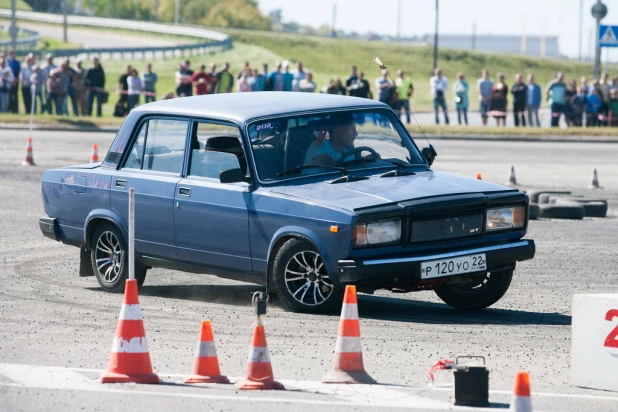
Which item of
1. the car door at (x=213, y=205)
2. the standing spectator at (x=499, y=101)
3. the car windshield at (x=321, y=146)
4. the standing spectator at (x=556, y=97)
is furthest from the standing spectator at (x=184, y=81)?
the car windshield at (x=321, y=146)

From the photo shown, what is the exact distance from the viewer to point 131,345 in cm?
795

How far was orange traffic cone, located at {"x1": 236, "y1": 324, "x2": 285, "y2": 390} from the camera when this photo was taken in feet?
25.1

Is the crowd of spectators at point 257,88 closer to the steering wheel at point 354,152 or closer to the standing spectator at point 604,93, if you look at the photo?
the standing spectator at point 604,93

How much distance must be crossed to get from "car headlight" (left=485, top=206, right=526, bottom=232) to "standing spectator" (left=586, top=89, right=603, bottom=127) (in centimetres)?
2824

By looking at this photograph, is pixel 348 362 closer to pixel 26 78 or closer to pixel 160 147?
pixel 160 147

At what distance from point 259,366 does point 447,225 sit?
3.06 metres

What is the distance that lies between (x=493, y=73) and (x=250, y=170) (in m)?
80.4

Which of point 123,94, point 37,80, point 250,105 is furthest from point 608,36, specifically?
point 250,105

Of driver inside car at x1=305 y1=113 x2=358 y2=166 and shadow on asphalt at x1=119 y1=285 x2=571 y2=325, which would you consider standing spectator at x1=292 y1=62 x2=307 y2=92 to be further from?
driver inside car at x1=305 y1=113 x2=358 y2=166

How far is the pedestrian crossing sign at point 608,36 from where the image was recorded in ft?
121

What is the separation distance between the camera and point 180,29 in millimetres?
89750

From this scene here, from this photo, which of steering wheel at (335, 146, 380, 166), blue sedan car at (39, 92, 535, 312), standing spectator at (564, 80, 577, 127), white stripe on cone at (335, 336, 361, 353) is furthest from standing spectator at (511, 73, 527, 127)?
white stripe on cone at (335, 336, 361, 353)

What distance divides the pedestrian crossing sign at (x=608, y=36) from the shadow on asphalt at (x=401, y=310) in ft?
87.0

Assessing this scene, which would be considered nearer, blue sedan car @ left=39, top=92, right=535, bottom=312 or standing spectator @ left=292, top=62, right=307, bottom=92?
blue sedan car @ left=39, top=92, right=535, bottom=312
